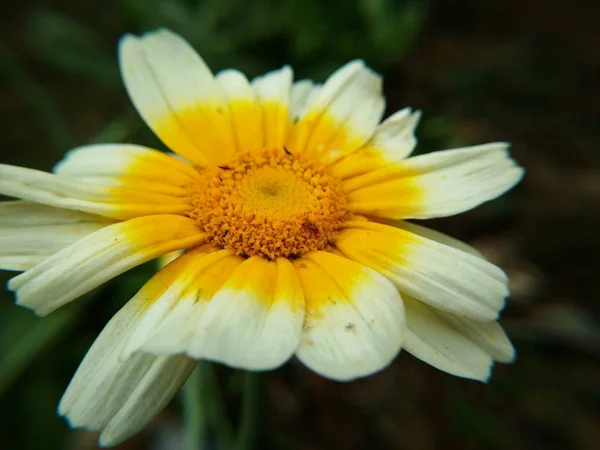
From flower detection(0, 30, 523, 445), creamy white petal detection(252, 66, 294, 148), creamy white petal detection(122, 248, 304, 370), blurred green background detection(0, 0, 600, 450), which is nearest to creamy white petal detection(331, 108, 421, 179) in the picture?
flower detection(0, 30, 523, 445)

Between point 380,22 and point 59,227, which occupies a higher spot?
point 59,227

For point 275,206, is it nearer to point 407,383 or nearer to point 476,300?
point 476,300

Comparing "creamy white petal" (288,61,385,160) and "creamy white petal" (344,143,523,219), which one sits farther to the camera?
"creamy white petal" (288,61,385,160)

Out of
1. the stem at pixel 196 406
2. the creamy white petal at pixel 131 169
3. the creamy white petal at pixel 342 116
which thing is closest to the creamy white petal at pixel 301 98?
the creamy white petal at pixel 342 116

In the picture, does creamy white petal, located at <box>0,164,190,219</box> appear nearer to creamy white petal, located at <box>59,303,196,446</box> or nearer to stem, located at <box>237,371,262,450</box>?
creamy white petal, located at <box>59,303,196,446</box>

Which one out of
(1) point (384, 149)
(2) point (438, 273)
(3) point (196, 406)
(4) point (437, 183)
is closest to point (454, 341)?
(2) point (438, 273)

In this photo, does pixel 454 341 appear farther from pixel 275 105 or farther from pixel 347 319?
pixel 275 105

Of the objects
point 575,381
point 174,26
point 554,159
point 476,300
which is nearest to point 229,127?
point 476,300

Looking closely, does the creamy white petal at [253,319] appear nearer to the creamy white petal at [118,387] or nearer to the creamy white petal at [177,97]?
the creamy white petal at [118,387]
